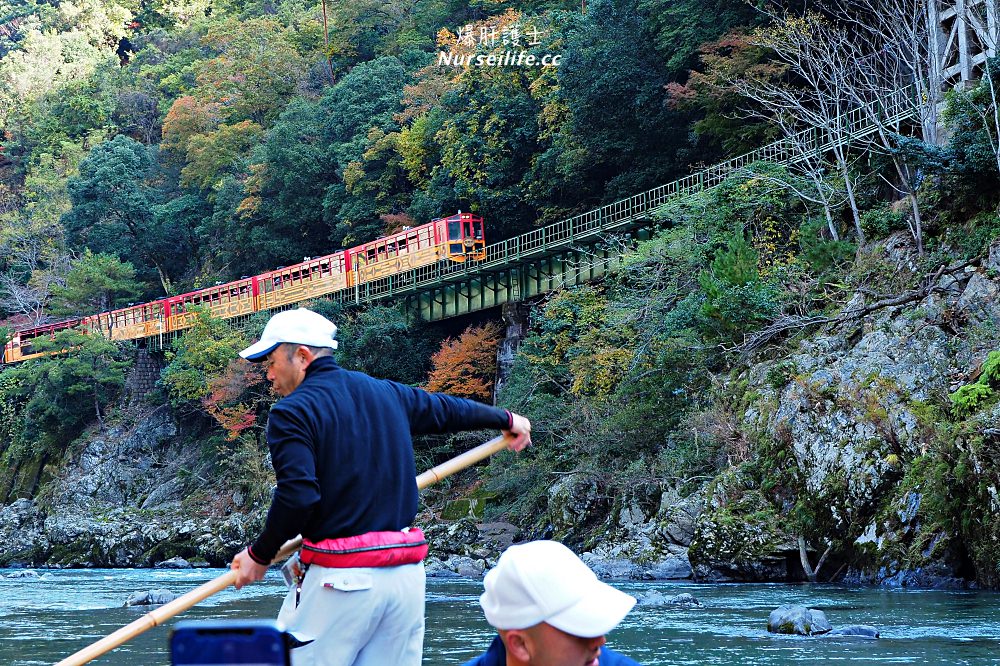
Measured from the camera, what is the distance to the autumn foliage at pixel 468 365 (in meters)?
35.0

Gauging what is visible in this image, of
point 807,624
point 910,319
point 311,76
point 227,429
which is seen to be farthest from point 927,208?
point 311,76

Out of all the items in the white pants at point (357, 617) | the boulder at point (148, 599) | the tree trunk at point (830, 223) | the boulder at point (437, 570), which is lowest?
the boulder at point (437, 570)

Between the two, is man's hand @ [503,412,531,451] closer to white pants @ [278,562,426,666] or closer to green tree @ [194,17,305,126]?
white pants @ [278,562,426,666]

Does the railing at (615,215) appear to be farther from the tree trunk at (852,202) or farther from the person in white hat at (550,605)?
the person in white hat at (550,605)

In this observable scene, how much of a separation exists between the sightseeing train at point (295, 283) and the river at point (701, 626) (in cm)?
1918

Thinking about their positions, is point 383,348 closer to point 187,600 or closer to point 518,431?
point 518,431

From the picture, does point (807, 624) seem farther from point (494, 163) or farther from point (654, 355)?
point (494, 163)

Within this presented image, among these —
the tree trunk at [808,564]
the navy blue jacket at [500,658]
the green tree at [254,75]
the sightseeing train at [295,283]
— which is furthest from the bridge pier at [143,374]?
the navy blue jacket at [500,658]

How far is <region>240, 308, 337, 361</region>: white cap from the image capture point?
463 centimetres

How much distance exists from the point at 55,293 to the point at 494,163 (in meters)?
21.7

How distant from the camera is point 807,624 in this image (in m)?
11.0

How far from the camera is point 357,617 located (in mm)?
4375

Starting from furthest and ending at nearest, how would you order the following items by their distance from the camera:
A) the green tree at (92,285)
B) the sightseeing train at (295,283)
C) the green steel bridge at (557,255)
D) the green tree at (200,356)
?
1. the green tree at (92,285)
2. the green tree at (200,356)
3. the sightseeing train at (295,283)
4. the green steel bridge at (557,255)

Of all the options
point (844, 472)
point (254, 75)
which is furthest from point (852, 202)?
point (254, 75)
